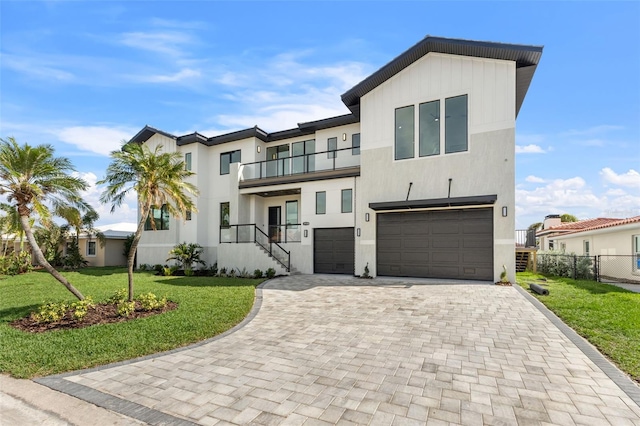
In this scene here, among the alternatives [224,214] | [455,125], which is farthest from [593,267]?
[224,214]

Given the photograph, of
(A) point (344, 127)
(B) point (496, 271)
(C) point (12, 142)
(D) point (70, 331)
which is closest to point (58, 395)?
(D) point (70, 331)

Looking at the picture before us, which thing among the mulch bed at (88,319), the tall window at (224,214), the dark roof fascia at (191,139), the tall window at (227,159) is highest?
the dark roof fascia at (191,139)

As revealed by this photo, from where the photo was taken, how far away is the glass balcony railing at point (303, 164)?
1673 centimetres

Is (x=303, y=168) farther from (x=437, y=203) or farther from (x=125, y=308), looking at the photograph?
(x=125, y=308)

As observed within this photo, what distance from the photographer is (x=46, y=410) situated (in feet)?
12.7

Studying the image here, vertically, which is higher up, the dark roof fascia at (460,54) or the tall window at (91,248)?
the dark roof fascia at (460,54)

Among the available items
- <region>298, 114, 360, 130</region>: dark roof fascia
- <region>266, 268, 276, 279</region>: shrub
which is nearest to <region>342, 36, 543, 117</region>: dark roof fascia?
<region>298, 114, 360, 130</region>: dark roof fascia

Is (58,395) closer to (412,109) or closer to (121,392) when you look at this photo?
(121,392)

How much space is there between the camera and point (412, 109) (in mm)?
14312

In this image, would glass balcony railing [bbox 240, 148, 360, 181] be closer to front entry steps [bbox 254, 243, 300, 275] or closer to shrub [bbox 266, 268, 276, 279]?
front entry steps [bbox 254, 243, 300, 275]

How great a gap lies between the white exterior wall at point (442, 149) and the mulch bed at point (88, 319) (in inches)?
371

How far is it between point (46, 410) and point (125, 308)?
185 inches

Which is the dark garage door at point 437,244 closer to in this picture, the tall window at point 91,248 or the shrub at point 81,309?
the shrub at point 81,309

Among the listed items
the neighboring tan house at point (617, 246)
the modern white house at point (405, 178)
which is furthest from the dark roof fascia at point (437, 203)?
the neighboring tan house at point (617, 246)
